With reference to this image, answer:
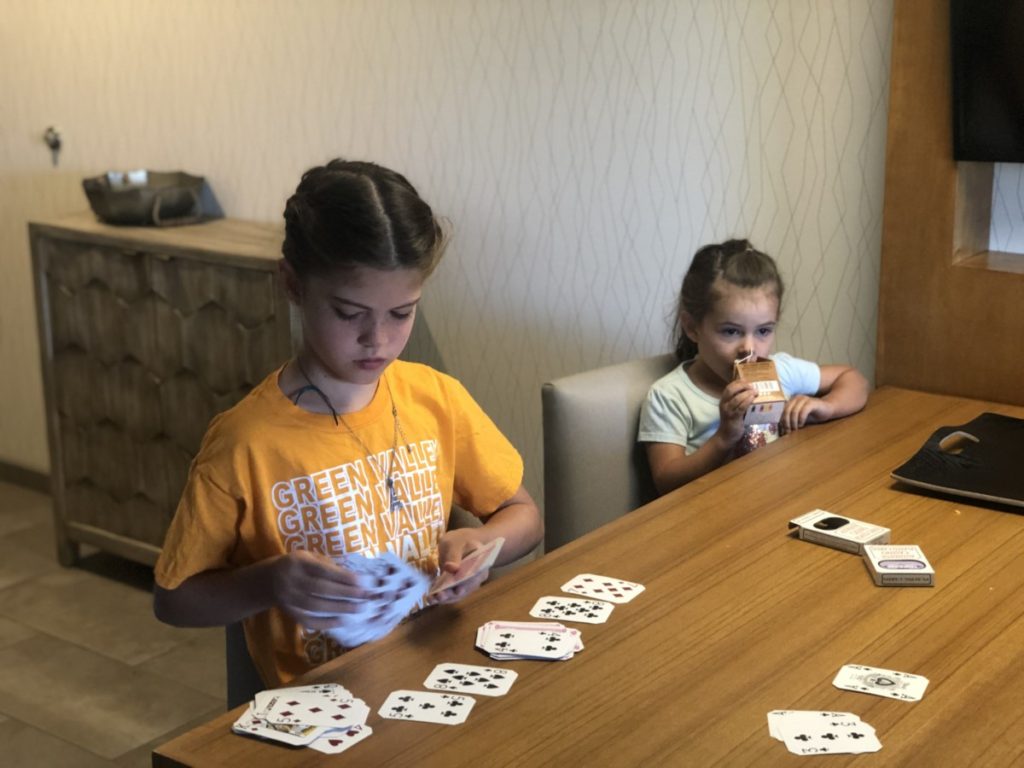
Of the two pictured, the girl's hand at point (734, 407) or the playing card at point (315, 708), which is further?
the girl's hand at point (734, 407)

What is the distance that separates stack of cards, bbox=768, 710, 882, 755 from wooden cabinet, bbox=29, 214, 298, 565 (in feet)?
7.01

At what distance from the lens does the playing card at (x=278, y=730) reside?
4.27 ft

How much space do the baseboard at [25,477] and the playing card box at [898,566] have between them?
3450 millimetres

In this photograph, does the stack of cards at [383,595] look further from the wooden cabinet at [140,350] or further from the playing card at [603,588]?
the wooden cabinet at [140,350]

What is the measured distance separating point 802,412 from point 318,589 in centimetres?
111

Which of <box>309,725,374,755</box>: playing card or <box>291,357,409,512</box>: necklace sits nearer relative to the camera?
<box>309,725,374,755</box>: playing card

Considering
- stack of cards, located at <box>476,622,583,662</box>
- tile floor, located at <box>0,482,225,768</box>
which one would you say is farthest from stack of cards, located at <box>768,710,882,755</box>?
tile floor, located at <box>0,482,225,768</box>

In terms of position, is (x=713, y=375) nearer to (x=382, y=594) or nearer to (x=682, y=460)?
(x=682, y=460)

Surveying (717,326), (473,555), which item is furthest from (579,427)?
(473,555)

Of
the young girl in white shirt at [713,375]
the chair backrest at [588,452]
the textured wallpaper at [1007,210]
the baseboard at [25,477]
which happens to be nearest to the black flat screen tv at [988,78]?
the textured wallpaper at [1007,210]

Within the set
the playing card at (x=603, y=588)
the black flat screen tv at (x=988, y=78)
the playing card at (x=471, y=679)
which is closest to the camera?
the playing card at (x=471, y=679)

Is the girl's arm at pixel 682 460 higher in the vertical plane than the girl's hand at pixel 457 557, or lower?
lower

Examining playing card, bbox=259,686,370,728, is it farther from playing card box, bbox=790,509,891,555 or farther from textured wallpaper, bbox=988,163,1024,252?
textured wallpaper, bbox=988,163,1024,252

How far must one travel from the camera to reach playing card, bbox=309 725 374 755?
50.8 inches
